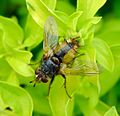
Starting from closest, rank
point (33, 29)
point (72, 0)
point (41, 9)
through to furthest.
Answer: point (41, 9)
point (33, 29)
point (72, 0)

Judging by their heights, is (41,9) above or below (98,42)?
above

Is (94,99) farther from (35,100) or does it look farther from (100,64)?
(35,100)

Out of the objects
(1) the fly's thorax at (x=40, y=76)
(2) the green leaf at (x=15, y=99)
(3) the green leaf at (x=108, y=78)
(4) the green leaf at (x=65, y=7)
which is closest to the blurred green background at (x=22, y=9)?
(4) the green leaf at (x=65, y=7)

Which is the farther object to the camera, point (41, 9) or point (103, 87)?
point (103, 87)

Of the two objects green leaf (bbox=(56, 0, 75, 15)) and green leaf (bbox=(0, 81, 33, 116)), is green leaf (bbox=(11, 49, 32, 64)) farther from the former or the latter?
green leaf (bbox=(56, 0, 75, 15))

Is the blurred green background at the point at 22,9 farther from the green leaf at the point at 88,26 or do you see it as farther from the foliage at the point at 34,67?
the green leaf at the point at 88,26

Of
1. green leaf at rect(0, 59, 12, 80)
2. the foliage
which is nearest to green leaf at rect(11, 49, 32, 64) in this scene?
the foliage

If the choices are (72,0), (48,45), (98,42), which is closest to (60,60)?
(48,45)

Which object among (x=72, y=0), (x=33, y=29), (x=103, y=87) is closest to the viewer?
(x=33, y=29)
